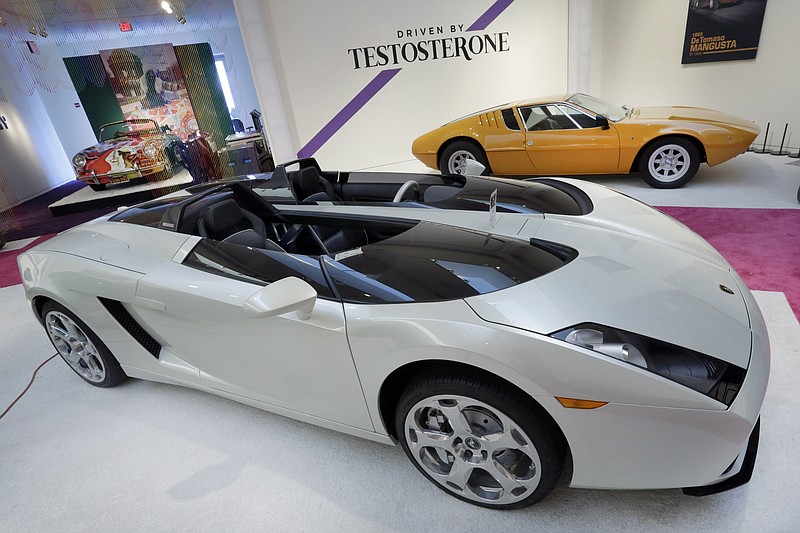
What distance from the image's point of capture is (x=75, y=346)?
7.29 ft

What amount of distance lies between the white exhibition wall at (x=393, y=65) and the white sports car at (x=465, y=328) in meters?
4.59

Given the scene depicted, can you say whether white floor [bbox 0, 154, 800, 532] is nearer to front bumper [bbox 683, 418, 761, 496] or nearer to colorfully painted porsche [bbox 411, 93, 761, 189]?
front bumper [bbox 683, 418, 761, 496]

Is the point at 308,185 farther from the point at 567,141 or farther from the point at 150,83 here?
the point at 150,83

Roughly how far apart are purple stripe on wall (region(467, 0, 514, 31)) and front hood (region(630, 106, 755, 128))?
2.87m

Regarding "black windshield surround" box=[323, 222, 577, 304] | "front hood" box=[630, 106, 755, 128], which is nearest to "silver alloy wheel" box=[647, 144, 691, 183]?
"front hood" box=[630, 106, 755, 128]

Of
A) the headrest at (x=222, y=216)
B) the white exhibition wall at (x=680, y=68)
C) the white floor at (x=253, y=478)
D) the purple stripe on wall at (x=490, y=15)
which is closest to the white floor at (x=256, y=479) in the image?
the white floor at (x=253, y=478)

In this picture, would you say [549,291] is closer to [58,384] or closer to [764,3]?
[58,384]

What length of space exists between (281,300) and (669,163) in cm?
447

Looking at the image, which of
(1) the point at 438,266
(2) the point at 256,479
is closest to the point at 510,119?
(1) the point at 438,266

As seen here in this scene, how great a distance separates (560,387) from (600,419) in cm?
13

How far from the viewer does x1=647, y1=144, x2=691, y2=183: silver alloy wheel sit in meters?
4.18

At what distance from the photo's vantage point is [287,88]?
605 centimetres

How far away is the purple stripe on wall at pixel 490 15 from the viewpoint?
6.21 metres

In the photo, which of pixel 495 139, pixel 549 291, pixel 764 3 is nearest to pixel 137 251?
pixel 549 291
